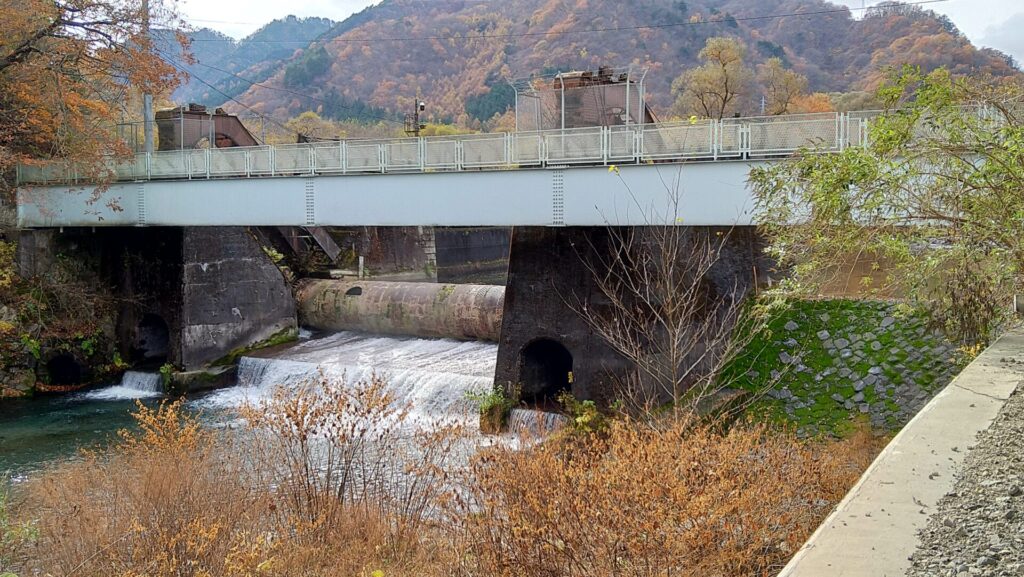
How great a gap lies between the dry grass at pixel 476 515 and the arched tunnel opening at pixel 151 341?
46.9 feet

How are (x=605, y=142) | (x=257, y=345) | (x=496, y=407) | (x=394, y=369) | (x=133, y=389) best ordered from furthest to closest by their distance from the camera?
(x=257, y=345) → (x=133, y=389) → (x=394, y=369) → (x=496, y=407) → (x=605, y=142)

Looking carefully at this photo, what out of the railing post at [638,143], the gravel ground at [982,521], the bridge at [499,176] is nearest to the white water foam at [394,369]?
the bridge at [499,176]

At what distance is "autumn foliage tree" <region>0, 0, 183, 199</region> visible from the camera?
2023cm

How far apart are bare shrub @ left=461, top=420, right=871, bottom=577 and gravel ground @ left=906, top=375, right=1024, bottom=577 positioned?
1746mm

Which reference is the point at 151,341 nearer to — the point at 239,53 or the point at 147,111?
the point at 147,111

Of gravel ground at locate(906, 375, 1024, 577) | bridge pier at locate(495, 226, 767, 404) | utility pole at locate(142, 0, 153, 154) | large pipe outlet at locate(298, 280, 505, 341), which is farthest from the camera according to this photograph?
large pipe outlet at locate(298, 280, 505, 341)

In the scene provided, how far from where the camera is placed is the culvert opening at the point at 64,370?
23922mm

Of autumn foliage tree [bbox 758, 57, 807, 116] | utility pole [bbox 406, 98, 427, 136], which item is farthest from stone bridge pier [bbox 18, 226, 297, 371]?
autumn foliage tree [bbox 758, 57, 807, 116]

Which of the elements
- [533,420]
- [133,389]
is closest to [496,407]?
[533,420]

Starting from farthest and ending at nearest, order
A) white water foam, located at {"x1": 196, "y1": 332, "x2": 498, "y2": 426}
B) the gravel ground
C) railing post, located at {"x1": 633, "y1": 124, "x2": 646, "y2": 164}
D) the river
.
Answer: white water foam, located at {"x1": 196, "y1": 332, "x2": 498, "y2": 426}, the river, railing post, located at {"x1": 633, "y1": 124, "x2": 646, "y2": 164}, the gravel ground

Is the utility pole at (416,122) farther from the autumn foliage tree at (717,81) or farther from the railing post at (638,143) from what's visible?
the railing post at (638,143)

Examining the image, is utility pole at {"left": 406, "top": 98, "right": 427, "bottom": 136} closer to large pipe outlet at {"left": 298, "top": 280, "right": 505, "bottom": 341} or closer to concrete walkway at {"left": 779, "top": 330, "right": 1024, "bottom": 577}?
large pipe outlet at {"left": 298, "top": 280, "right": 505, "bottom": 341}

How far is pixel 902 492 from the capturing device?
210 inches

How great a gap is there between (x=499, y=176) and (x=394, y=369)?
6957 millimetres
